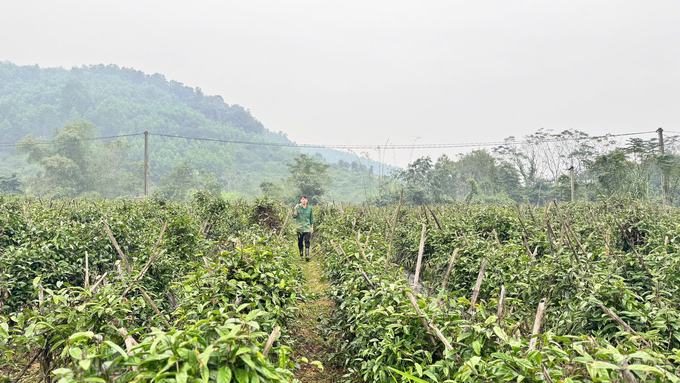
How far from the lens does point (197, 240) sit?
20.3 feet

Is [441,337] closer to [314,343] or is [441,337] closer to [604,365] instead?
[604,365]

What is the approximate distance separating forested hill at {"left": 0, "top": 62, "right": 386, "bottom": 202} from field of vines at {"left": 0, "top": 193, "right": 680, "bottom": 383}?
50.7m

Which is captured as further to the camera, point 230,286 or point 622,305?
point 230,286

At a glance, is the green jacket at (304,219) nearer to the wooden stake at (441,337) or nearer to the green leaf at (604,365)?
the wooden stake at (441,337)

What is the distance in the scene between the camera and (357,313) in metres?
3.19

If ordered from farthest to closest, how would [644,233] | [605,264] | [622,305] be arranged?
[644,233]
[605,264]
[622,305]

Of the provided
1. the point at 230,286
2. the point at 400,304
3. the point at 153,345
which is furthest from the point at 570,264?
the point at 153,345

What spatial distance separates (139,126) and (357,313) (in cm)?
9635

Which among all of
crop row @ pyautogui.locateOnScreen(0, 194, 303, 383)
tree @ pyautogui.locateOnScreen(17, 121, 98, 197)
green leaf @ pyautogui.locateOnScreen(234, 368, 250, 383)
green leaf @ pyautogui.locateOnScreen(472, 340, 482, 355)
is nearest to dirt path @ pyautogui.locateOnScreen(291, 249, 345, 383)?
crop row @ pyautogui.locateOnScreen(0, 194, 303, 383)

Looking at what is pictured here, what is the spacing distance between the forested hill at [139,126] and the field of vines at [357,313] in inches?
1998

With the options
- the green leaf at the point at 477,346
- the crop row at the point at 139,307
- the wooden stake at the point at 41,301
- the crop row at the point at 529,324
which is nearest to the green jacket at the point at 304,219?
the crop row at the point at 139,307

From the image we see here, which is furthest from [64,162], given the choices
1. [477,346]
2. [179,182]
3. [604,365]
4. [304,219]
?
[604,365]

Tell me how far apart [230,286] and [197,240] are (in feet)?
12.3

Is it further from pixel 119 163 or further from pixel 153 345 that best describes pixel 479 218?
pixel 119 163
